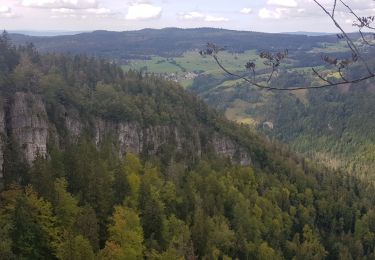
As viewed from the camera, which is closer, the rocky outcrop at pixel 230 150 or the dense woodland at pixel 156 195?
the dense woodland at pixel 156 195

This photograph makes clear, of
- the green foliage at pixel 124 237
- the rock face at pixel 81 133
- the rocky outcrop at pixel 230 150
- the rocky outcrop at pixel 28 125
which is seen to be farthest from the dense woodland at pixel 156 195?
the rocky outcrop at pixel 28 125

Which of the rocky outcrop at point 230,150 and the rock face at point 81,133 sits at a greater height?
the rock face at point 81,133

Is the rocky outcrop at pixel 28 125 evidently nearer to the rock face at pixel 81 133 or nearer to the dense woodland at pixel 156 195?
the rock face at pixel 81 133

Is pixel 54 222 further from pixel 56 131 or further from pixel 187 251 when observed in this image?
pixel 56 131

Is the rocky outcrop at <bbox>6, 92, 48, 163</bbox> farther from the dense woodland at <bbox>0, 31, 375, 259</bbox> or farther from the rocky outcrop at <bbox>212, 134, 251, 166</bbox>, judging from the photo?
the rocky outcrop at <bbox>212, 134, 251, 166</bbox>

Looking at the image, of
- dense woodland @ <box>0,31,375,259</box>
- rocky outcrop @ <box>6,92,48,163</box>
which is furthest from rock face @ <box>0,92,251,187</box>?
dense woodland @ <box>0,31,375,259</box>

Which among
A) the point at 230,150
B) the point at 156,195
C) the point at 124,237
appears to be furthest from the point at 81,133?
the point at 124,237
